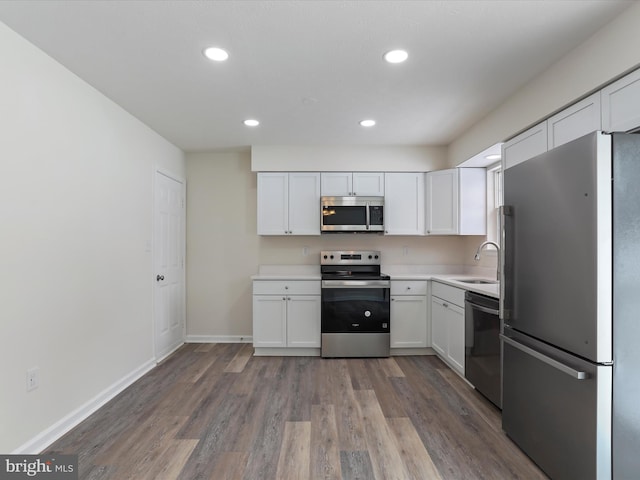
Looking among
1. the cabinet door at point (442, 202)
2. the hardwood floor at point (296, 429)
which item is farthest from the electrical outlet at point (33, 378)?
the cabinet door at point (442, 202)

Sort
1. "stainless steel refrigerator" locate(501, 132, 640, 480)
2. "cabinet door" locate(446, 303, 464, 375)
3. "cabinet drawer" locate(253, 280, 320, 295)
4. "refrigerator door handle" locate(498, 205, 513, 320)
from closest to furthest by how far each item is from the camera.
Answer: "stainless steel refrigerator" locate(501, 132, 640, 480), "refrigerator door handle" locate(498, 205, 513, 320), "cabinet door" locate(446, 303, 464, 375), "cabinet drawer" locate(253, 280, 320, 295)

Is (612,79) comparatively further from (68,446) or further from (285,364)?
(68,446)

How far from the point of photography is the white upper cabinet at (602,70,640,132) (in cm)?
169

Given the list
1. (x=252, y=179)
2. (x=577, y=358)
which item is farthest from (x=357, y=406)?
(x=252, y=179)

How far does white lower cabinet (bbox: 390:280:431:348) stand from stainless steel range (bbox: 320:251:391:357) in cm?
11

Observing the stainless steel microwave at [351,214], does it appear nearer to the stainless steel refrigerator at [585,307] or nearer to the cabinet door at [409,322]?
the cabinet door at [409,322]

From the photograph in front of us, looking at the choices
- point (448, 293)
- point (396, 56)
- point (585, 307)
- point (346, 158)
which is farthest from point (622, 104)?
point (346, 158)

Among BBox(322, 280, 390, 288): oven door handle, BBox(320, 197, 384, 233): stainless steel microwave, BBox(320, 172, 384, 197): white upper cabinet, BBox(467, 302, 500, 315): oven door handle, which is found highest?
BBox(320, 172, 384, 197): white upper cabinet

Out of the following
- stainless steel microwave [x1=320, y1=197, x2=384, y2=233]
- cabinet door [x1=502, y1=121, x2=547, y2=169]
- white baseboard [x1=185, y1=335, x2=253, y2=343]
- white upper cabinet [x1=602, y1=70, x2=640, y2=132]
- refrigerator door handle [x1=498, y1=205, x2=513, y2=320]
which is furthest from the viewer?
white baseboard [x1=185, y1=335, x2=253, y2=343]

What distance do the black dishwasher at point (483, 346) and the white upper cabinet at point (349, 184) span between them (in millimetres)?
1723

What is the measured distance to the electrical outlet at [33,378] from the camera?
6.54 ft

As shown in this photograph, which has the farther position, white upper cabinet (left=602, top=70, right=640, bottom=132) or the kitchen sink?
the kitchen sink

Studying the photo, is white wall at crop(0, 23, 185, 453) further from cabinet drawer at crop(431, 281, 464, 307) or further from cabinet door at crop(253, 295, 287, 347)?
cabinet drawer at crop(431, 281, 464, 307)

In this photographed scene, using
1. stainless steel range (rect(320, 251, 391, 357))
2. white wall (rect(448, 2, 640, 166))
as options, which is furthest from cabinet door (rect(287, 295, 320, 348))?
white wall (rect(448, 2, 640, 166))
